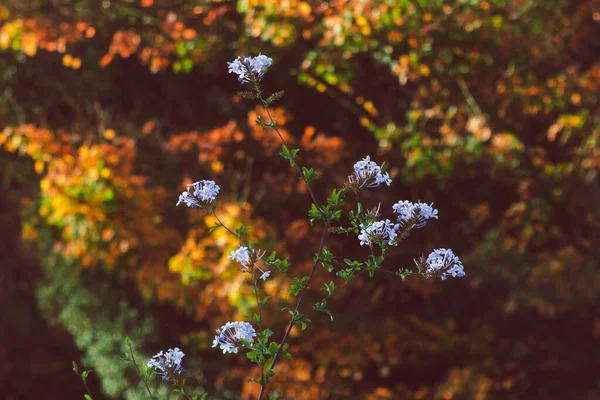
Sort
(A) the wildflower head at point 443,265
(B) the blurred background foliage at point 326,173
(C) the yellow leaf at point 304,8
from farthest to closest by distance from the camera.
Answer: (B) the blurred background foliage at point 326,173 < (C) the yellow leaf at point 304,8 < (A) the wildflower head at point 443,265

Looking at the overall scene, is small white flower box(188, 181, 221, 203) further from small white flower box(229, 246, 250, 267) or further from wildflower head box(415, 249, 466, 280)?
wildflower head box(415, 249, 466, 280)

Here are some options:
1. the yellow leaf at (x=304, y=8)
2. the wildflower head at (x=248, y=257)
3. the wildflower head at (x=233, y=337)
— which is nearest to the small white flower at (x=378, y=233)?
the wildflower head at (x=248, y=257)

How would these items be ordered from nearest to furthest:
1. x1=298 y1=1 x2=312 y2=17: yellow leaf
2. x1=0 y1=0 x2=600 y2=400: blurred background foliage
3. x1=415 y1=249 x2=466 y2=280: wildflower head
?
x1=415 y1=249 x2=466 y2=280: wildflower head → x1=298 y1=1 x2=312 y2=17: yellow leaf → x1=0 y1=0 x2=600 y2=400: blurred background foliage

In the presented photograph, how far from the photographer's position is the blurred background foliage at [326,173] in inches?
214

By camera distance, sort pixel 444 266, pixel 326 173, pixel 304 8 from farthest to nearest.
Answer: pixel 326 173 < pixel 304 8 < pixel 444 266

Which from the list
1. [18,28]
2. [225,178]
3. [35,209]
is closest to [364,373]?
[225,178]

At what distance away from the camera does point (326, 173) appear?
19.8 feet

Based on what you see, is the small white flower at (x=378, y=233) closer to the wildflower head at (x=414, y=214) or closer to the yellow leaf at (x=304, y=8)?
the wildflower head at (x=414, y=214)

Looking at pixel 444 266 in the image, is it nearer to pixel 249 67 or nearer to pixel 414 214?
pixel 414 214

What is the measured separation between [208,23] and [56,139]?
4.52 feet

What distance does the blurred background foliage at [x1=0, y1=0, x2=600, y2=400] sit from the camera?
545 cm

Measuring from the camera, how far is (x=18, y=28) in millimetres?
5672

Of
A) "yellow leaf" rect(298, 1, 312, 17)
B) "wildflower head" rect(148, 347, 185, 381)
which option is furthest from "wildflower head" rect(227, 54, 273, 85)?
"yellow leaf" rect(298, 1, 312, 17)

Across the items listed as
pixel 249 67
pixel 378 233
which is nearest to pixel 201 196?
pixel 249 67
